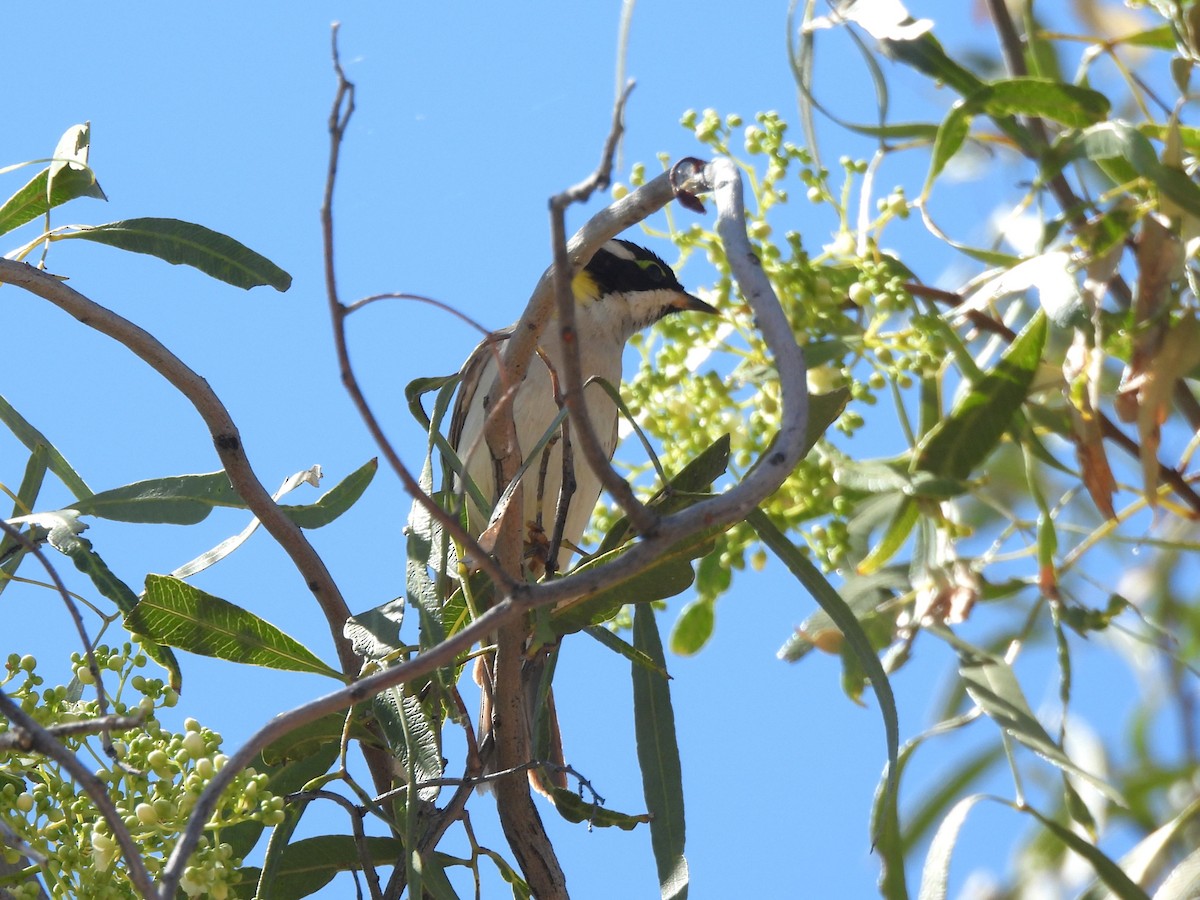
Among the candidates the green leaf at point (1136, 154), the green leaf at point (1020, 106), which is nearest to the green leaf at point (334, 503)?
the green leaf at point (1020, 106)

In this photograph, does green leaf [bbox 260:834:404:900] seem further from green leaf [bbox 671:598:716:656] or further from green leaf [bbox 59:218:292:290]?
green leaf [bbox 671:598:716:656]

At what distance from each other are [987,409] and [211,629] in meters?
1.26

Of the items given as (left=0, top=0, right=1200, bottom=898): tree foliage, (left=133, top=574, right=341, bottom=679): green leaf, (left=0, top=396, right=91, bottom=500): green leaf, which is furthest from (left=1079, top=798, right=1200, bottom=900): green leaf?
(left=0, top=396, right=91, bottom=500): green leaf

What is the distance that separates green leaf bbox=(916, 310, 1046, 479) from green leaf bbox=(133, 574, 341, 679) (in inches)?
44.5

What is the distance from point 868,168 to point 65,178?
1.30m

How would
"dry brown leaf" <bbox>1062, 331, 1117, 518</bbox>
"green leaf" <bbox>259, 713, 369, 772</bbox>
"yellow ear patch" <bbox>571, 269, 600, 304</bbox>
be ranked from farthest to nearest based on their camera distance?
"yellow ear patch" <bbox>571, 269, 600, 304</bbox>
"dry brown leaf" <bbox>1062, 331, 1117, 518</bbox>
"green leaf" <bbox>259, 713, 369, 772</bbox>

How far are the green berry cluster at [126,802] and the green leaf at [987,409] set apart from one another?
1.32m

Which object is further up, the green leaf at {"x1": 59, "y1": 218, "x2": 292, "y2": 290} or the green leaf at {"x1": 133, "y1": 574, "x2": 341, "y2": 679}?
the green leaf at {"x1": 59, "y1": 218, "x2": 292, "y2": 290}

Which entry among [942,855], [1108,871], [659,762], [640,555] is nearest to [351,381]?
[640,555]

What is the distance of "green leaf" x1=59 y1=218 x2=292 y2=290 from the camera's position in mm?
1635

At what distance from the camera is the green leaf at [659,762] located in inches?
60.4

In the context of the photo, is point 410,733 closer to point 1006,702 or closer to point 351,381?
point 351,381

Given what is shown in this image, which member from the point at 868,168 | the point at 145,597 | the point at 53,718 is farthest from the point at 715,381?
the point at 53,718

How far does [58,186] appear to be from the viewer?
167 cm
